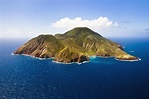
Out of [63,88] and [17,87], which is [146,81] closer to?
[63,88]

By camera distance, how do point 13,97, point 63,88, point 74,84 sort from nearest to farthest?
point 13,97, point 63,88, point 74,84

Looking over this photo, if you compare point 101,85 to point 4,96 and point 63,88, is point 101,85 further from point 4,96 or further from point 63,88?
point 4,96

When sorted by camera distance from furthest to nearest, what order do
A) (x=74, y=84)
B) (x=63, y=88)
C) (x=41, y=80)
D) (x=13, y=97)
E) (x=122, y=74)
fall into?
(x=122, y=74) < (x=41, y=80) < (x=74, y=84) < (x=63, y=88) < (x=13, y=97)

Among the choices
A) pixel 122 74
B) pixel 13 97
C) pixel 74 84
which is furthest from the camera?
pixel 122 74

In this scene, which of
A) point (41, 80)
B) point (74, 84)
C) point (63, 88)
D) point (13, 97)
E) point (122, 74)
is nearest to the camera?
point (13, 97)

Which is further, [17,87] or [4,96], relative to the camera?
[17,87]

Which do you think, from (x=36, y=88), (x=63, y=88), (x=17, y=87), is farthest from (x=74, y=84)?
(x=17, y=87)

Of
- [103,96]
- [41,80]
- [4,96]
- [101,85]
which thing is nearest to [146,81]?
[101,85]

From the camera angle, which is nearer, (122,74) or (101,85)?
(101,85)
